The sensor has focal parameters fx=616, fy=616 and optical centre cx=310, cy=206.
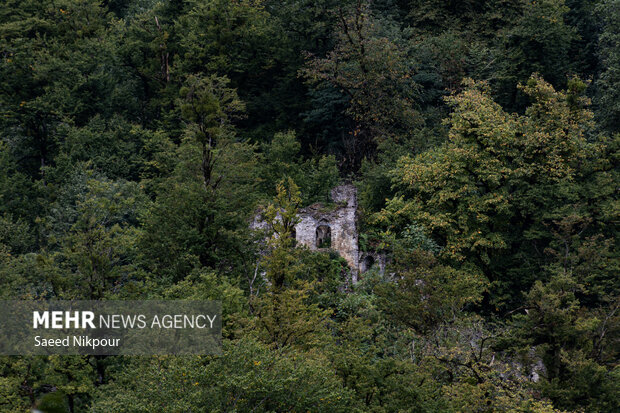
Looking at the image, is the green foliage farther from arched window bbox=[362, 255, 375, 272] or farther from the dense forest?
arched window bbox=[362, 255, 375, 272]

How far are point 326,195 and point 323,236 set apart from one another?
2.77 meters

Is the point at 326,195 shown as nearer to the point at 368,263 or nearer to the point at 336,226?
the point at 336,226

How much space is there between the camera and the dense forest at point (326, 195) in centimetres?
1814

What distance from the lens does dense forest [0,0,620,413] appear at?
59.5 ft

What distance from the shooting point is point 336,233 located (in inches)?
1123

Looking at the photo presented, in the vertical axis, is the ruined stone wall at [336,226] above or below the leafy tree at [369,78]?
below

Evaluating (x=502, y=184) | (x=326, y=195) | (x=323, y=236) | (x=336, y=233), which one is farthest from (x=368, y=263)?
(x=502, y=184)

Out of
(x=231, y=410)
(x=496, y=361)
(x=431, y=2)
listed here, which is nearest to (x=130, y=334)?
(x=231, y=410)

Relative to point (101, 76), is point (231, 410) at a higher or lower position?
lower

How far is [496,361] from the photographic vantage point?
20.2 metres

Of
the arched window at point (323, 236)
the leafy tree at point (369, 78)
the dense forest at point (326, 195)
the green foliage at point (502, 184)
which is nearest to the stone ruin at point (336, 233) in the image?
the arched window at point (323, 236)

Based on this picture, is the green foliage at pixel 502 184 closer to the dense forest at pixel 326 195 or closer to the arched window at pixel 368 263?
the dense forest at pixel 326 195

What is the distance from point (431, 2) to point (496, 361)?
26.0m

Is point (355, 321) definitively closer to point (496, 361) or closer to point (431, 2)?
point (496, 361)
